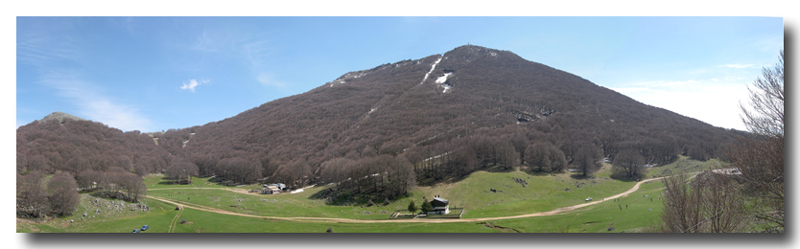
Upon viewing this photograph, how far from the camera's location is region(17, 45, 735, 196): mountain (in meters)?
56.2

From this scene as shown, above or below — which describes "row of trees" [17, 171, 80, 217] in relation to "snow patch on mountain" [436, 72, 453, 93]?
below

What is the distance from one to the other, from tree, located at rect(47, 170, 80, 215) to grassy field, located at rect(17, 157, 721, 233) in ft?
2.61

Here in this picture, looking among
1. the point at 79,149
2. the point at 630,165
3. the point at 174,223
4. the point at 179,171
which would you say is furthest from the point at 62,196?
the point at 630,165

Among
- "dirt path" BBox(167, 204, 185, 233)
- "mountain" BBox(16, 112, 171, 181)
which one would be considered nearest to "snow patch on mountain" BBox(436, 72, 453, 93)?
"mountain" BBox(16, 112, 171, 181)

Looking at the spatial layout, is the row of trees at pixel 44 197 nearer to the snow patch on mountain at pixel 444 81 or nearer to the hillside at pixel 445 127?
the hillside at pixel 445 127

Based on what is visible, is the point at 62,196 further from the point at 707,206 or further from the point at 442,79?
the point at 442,79

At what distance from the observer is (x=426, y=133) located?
8944 centimetres

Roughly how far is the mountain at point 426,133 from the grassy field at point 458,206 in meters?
6.07

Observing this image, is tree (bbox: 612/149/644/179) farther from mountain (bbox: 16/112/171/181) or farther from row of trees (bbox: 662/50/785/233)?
mountain (bbox: 16/112/171/181)

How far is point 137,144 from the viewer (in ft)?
294

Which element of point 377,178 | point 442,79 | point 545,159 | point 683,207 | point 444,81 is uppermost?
point 442,79

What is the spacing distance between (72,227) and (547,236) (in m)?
32.7

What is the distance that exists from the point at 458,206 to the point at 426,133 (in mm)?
51526

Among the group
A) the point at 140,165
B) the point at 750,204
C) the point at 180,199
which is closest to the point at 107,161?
the point at 140,165
